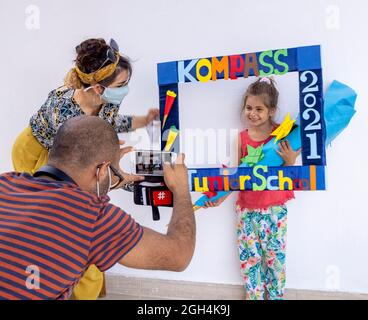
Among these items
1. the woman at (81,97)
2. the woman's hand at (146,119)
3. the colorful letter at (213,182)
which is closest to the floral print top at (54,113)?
the woman at (81,97)

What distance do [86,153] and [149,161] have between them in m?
0.41

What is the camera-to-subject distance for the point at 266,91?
187 centimetres

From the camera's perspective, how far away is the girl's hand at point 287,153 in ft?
5.68

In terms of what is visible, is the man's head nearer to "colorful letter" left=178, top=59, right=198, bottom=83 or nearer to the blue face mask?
the blue face mask

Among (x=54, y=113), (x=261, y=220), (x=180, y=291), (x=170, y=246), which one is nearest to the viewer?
(x=170, y=246)

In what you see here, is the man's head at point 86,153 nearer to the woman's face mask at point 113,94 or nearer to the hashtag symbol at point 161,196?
the hashtag symbol at point 161,196

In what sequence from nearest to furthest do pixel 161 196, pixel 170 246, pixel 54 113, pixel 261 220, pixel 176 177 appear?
pixel 170 246
pixel 176 177
pixel 161 196
pixel 54 113
pixel 261 220

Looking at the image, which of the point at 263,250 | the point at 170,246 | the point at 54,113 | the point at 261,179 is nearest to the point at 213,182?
the point at 261,179

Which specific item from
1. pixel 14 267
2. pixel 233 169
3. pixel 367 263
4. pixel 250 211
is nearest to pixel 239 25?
pixel 233 169

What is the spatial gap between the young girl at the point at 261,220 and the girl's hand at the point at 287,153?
0.09m

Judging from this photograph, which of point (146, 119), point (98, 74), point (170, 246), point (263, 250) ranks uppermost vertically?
point (98, 74)

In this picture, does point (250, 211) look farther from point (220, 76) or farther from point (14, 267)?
point (14, 267)

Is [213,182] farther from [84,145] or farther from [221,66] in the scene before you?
A: [84,145]
